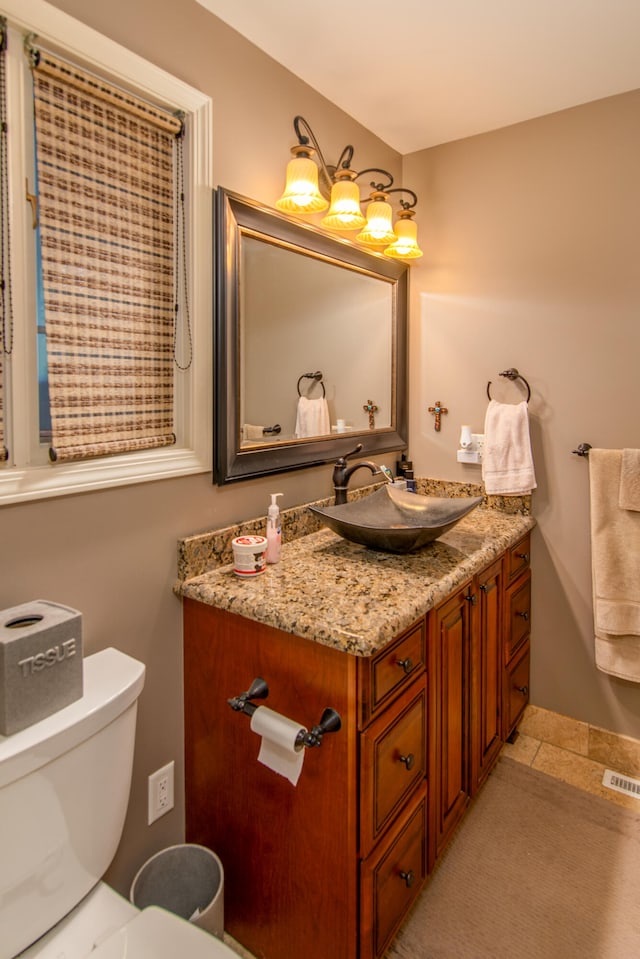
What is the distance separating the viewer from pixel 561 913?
1.53 m

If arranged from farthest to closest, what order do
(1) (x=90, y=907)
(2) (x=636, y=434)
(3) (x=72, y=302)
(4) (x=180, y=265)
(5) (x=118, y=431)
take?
(2) (x=636, y=434) < (4) (x=180, y=265) < (5) (x=118, y=431) < (3) (x=72, y=302) < (1) (x=90, y=907)

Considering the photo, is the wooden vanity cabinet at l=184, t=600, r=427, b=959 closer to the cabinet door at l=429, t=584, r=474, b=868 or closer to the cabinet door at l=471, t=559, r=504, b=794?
the cabinet door at l=429, t=584, r=474, b=868

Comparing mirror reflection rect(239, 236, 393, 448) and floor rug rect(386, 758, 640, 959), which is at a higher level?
mirror reflection rect(239, 236, 393, 448)

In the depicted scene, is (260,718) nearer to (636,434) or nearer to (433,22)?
(636,434)

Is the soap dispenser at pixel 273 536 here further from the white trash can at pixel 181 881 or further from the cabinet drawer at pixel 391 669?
the white trash can at pixel 181 881

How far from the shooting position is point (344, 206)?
1.83 meters

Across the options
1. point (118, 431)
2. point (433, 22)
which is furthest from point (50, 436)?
point (433, 22)

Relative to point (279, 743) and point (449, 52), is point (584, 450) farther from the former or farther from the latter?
point (279, 743)

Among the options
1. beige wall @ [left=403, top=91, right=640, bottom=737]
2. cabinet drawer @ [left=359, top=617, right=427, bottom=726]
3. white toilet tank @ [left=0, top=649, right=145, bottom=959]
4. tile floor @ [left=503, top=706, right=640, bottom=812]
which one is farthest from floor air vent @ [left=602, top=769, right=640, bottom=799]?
white toilet tank @ [left=0, top=649, right=145, bottom=959]

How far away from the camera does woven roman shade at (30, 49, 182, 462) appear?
3.86ft

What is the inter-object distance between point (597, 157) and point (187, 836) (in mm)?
2608

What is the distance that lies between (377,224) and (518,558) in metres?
1.35

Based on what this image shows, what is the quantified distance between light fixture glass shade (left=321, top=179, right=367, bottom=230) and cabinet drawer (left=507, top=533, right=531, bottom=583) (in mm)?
1286

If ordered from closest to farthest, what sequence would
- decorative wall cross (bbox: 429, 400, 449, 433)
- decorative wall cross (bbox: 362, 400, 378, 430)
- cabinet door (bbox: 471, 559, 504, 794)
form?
cabinet door (bbox: 471, 559, 504, 794), decorative wall cross (bbox: 362, 400, 378, 430), decorative wall cross (bbox: 429, 400, 449, 433)
